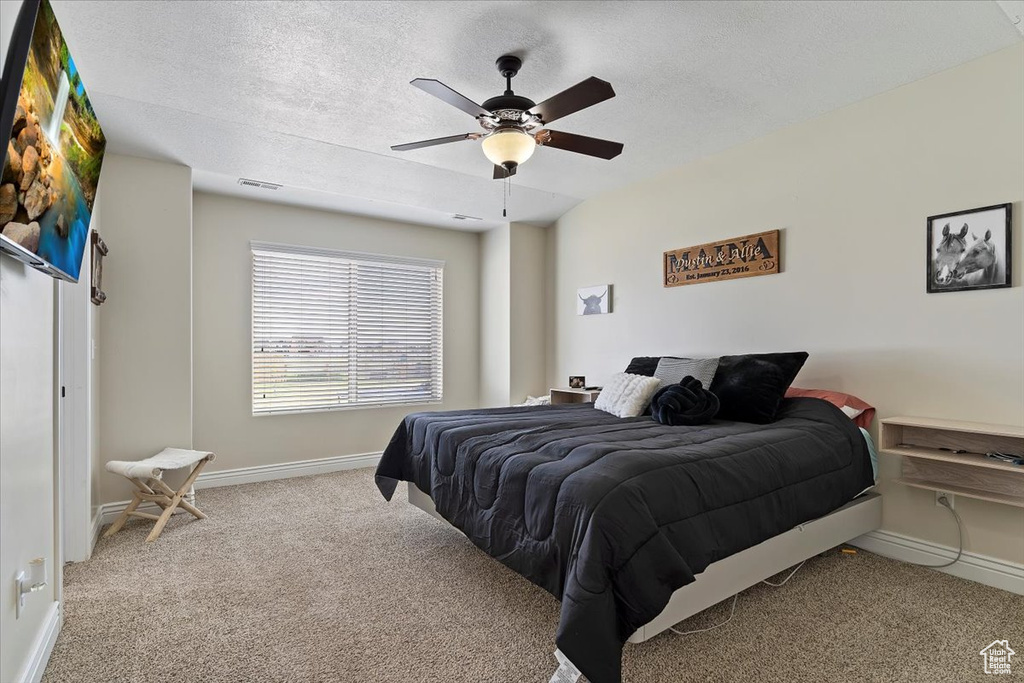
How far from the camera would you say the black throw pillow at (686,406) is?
2838 mm

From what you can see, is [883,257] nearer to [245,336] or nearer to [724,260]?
[724,260]

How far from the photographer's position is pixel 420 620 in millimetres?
2152

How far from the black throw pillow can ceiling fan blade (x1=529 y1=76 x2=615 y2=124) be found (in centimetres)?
160

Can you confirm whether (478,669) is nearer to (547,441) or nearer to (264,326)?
(547,441)

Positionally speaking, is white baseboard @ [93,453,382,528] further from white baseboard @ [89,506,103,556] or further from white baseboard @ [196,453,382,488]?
white baseboard @ [89,506,103,556]

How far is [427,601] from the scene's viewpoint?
2312 mm

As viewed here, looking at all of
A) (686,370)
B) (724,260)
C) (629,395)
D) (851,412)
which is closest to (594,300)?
(724,260)

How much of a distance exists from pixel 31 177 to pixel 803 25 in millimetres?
2957

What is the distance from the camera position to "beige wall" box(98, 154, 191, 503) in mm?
3430

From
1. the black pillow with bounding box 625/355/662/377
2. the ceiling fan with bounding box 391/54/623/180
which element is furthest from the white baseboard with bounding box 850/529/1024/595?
the ceiling fan with bounding box 391/54/623/180

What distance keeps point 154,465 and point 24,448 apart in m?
1.59

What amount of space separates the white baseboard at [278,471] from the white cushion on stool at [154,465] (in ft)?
1.47

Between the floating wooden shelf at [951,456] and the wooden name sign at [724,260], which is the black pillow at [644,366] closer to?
the wooden name sign at [724,260]

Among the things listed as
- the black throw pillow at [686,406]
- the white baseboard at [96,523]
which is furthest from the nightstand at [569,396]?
the white baseboard at [96,523]
